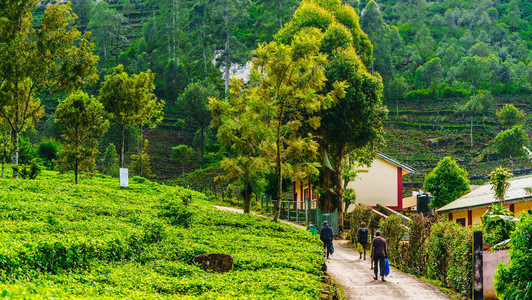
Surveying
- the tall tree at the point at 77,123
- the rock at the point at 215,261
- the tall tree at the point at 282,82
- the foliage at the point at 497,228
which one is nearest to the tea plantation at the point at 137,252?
the rock at the point at 215,261

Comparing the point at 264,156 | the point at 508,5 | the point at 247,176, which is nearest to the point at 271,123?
the point at 264,156

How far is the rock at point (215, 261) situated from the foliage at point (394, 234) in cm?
1000

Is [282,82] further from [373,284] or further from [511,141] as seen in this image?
[511,141]

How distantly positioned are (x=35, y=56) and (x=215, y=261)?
20030mm

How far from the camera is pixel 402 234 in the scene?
20.9m

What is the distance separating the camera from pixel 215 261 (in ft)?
41.7

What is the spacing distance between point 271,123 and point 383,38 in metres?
88.6

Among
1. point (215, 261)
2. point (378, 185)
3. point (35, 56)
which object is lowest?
point (215, 261)

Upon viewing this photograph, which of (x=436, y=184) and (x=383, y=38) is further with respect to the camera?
(x=383, y=38)

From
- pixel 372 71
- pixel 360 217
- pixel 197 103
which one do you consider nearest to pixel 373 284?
pixel 360 217

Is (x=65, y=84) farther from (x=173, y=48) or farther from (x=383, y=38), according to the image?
(x=383, y=38)

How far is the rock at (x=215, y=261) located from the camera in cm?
1264

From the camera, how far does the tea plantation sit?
29.3ft

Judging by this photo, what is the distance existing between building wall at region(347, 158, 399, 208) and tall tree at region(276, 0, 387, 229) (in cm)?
768
